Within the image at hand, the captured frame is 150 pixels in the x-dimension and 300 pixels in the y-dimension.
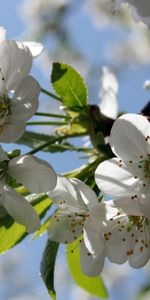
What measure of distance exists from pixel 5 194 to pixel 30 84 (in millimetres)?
178

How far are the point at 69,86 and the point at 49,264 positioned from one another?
1.05 ft

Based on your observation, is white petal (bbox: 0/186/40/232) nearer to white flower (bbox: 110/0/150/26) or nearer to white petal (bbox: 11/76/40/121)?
white petal (bbox: 11/76/40/121)

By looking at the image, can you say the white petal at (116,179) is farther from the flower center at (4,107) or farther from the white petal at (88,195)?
the flower center at (4,107)

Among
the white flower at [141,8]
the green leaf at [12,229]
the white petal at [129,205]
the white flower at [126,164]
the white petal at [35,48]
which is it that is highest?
the white flower at [141,8]

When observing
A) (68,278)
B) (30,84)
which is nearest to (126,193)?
(30,84)

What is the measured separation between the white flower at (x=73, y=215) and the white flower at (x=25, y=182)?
0.17 ft

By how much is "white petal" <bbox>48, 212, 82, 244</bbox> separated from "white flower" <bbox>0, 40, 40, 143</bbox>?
19cm

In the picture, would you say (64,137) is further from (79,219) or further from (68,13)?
(68,13)

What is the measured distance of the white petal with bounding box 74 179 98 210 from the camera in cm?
105

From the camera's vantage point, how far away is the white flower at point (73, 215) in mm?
1063

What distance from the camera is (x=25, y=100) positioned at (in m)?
1.05

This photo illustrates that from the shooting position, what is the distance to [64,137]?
133 cm

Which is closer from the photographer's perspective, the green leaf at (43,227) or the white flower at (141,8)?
the white flower at (141,8)

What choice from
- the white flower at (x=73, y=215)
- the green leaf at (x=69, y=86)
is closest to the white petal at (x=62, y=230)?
the white flower at (x=73, y=215)
